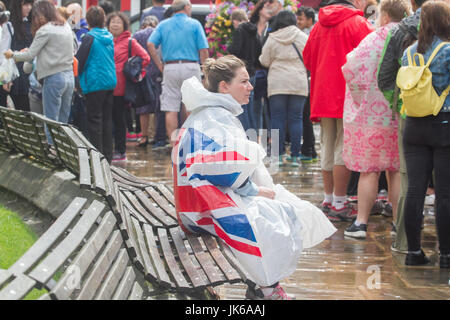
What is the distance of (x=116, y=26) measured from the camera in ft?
35.4

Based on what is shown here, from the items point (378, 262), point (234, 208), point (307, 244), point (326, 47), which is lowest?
point (378, 262)

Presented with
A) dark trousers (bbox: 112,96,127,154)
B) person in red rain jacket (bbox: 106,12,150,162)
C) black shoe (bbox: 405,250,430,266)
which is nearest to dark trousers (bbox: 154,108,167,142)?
dark trousers (bbox: 112,96,127,154)

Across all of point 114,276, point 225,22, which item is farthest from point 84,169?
point 225,22

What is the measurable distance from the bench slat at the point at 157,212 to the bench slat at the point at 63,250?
1.25 meters

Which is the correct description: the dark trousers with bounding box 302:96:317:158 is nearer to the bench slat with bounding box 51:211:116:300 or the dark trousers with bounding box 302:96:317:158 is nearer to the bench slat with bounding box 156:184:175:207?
the bench slat with bounding box 156:184:175:207

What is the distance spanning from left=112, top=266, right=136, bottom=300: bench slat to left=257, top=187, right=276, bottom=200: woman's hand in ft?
3.68

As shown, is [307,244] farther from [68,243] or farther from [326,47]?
[326,47]

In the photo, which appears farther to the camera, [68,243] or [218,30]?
[218,30]

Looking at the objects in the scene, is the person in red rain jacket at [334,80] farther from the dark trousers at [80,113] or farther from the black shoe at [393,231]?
the dark trousers at [80,113]

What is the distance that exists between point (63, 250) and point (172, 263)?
3.89 feet

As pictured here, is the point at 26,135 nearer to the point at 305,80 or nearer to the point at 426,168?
the point at 426,168
